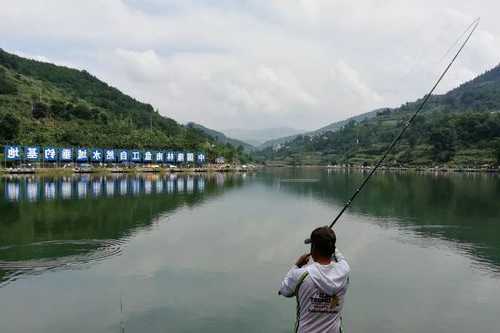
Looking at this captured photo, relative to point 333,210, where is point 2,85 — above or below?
above

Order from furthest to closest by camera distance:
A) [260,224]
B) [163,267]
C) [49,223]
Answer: [260,224] → [49,223] → [163,267]

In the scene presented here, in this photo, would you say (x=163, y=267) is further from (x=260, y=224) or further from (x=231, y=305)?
(x=260, y=224)

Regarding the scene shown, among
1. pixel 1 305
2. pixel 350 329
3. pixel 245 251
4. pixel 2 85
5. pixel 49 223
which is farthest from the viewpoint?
pixel 2 85

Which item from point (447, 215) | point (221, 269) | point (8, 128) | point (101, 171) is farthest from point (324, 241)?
point (8, 128)

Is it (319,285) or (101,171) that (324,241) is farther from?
(101,171)

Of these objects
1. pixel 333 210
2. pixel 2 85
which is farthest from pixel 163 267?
pixel 2 85

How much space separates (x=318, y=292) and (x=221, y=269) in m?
11.8

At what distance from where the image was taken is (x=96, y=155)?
284ft

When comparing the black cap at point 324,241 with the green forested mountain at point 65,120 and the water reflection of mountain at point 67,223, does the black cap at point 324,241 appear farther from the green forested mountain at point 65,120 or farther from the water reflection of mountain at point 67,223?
the green forested mountain at point 65,120

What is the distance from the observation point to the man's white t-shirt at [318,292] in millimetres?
3889

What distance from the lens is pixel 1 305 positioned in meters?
11.3

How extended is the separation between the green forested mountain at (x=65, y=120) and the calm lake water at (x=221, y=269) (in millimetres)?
63322

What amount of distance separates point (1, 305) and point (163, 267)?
17.5 ft

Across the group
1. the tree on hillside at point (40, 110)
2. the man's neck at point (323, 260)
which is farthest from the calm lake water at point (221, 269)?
the tree on hillside at point (40, 110)
